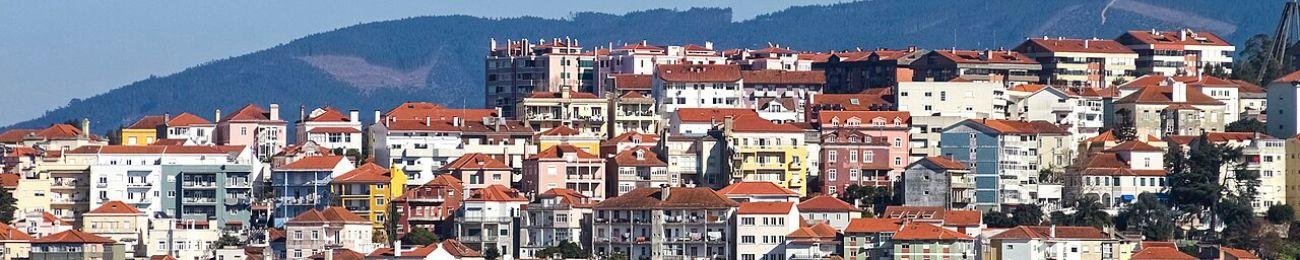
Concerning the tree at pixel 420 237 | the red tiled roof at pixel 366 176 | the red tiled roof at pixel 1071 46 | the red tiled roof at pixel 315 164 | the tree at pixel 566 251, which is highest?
the red tiled roof at pixel 1071 46

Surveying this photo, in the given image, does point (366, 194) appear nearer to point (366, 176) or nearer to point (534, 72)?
point (366, 176)

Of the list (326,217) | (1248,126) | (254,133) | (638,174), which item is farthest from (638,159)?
(1248,126)

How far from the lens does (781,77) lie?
9238cm

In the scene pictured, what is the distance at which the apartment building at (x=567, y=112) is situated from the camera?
84000 millimetres

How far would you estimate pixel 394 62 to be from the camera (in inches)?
7756

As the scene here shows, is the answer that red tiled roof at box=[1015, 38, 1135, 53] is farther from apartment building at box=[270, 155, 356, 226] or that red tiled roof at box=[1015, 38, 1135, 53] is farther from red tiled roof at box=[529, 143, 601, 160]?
apartment building at box=[270, 155, 356, 226]

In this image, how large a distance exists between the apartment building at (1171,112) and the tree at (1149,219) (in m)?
8.13

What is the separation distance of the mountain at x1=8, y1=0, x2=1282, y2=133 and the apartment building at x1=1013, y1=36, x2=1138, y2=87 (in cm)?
6650

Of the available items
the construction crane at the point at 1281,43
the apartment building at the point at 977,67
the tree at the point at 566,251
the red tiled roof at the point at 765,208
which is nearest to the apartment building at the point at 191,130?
the tree at the point at 566,251

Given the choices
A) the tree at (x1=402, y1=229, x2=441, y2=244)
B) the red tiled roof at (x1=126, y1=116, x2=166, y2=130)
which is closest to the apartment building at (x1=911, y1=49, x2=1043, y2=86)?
the red tiled roof at (x1=126, y1=116, x2=166, y2=130)

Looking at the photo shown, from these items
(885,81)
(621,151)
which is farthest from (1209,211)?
(885,81)

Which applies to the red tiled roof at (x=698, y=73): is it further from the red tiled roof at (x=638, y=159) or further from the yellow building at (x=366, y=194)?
the yellow building at (x=366, y=194)

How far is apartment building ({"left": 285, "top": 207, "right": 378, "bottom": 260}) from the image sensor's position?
2744 inches

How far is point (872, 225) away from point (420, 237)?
424 inches
